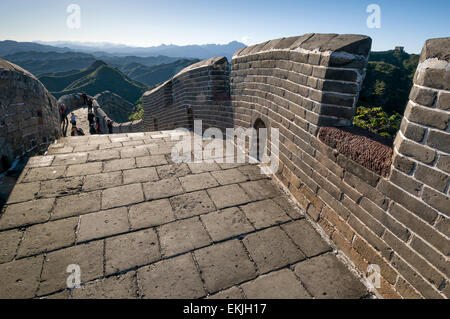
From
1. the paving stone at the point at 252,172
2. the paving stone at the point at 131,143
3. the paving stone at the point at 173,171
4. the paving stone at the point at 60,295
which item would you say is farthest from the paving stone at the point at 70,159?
the paving stone at the point at 252,172

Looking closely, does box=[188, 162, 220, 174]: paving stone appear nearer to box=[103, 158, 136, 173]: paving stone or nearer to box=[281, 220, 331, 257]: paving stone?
box=[103, 158, 136, 173]: paving stone

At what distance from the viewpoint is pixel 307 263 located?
1.89 meters

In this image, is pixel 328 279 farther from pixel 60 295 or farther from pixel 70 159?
pixel 70 159

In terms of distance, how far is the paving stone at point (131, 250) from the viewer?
5.91 feet

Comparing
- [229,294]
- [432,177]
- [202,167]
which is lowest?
A: [229,294]

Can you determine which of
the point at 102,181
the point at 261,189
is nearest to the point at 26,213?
the point at 102,181

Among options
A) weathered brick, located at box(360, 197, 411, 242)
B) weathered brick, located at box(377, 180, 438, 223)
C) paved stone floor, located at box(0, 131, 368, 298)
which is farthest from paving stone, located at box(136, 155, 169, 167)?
weathered brick, located at box(377, 180, 438, 223)

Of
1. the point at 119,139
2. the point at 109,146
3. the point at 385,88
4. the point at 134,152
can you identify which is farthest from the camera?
the point at 385,88

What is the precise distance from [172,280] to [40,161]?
2892 millimetres

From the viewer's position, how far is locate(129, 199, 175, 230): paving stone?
2237mm

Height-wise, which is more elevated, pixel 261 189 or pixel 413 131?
pixel 413 131

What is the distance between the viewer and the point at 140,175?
10.1ft
